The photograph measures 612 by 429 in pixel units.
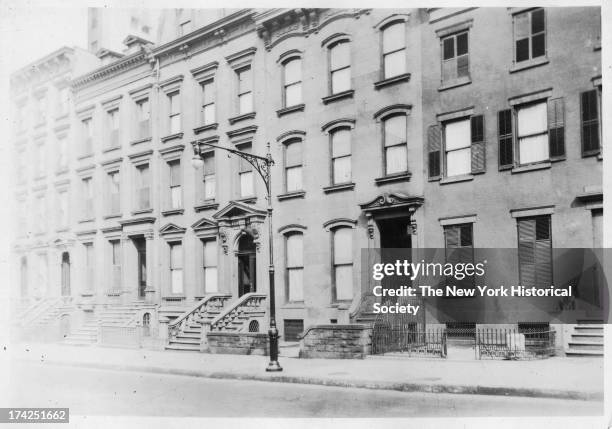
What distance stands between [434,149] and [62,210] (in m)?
17.4

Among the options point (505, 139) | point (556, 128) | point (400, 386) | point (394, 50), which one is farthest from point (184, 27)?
point (400, 386)

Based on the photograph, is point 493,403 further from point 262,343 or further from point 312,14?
point 312,14

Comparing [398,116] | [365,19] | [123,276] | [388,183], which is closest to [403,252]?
[388,183]

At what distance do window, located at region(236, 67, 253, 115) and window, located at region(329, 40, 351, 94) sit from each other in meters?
3.97

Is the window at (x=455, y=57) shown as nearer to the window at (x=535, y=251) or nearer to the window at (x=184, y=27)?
the window at (x=535, y=251)

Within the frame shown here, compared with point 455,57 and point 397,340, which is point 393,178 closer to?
point 455,57

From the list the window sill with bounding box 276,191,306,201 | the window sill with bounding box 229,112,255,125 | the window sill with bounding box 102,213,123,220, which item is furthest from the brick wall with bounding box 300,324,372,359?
the window sill with bounding box 102,213,123,220

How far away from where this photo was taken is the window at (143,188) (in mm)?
27469

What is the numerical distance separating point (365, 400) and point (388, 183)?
9.54m

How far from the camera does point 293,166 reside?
23.4m

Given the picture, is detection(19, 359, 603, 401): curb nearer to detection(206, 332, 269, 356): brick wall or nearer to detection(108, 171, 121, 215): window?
detection(206, 332, 269, 356): brick wall

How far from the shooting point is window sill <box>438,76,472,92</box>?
18.6 metres

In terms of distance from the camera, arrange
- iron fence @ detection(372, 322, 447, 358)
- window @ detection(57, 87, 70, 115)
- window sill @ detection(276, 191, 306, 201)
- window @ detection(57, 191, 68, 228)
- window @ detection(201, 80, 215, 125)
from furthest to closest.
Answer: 1. window @ detection(57, 87, 70, 115)
2. window @ detection(57, 191, 68, 228)
3. window @ detection(201, 80, 215, 125)
4. window sill @ detection(276, 191, 306, 201)
5. iron fence @ detection(372, 322, 447, 358)

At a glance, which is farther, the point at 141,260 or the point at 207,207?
the point at 141,260
